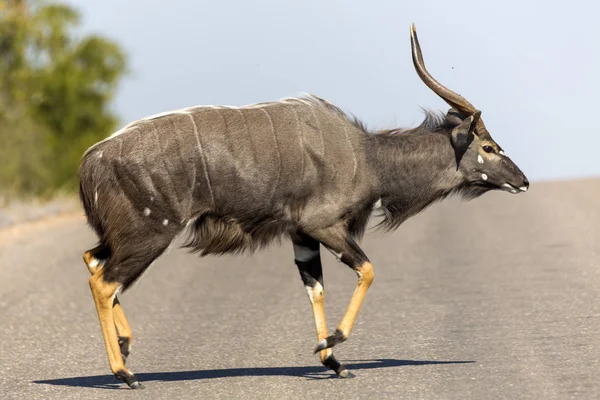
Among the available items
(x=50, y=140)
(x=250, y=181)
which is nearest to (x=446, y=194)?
(x=250, y=181)

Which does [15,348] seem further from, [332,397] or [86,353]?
[332,397]

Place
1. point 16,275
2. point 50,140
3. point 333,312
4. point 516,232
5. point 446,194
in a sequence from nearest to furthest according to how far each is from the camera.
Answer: point 446,194 → point 333,312 → point 16,275 → point 516,232 → point 50,140

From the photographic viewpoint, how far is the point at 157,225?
27.3 ft

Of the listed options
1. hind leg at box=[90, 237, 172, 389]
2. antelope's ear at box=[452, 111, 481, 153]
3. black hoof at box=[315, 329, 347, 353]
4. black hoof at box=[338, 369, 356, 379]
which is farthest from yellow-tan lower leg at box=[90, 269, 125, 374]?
antelope's ear at box=[452, 111, 481, 153]

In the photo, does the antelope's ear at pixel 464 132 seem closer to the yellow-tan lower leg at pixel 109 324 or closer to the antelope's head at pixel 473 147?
the antelope's head at pixel 473 147

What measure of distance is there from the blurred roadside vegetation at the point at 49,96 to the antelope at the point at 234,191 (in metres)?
19.3

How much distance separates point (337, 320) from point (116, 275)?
283cm

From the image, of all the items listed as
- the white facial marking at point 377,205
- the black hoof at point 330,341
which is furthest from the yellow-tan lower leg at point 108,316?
the white facial marking at point 377,205

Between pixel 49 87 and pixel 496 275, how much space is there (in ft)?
72.6

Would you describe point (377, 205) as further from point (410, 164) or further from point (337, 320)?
point (337, 320)

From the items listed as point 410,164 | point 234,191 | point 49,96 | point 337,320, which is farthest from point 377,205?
point 49,96

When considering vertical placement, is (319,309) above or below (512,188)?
below

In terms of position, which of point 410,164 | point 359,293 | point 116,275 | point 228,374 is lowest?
point 228,374

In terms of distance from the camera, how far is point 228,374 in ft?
27.6
